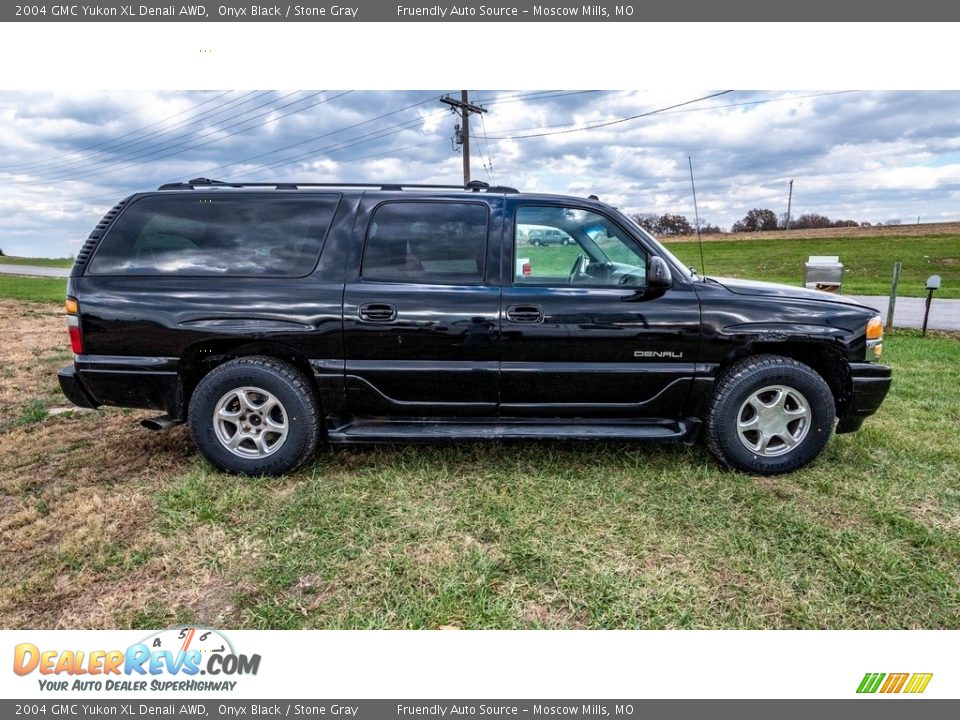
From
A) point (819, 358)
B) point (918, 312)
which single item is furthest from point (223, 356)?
point (918, 312)

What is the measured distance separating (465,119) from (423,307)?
17932 mm

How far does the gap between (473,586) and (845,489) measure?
7.78ft

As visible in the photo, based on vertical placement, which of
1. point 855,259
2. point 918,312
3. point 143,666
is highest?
point 855,259

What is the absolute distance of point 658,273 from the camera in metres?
3.15

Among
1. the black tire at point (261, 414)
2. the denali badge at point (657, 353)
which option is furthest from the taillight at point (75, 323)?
the denali badge at point (657, 353)

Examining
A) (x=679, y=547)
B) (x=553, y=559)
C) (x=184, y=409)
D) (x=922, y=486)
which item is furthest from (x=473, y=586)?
(x=922, y=486)

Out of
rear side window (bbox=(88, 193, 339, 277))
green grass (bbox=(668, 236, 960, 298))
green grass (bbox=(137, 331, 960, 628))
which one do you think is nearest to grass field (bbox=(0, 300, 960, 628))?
green grass (bbox=(137, 331, 960, 628))

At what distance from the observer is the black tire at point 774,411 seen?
3305mm

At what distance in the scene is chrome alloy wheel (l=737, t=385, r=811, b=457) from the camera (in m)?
3.36

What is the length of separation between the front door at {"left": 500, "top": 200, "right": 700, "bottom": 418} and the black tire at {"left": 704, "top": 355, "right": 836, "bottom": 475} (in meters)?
Result: 0.26

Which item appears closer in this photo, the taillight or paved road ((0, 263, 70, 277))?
the taillight

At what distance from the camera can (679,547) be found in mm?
2615

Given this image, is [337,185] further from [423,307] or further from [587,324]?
[587,324]

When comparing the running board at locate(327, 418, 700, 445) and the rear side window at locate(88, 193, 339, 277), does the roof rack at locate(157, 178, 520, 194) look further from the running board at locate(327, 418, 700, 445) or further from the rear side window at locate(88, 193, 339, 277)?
the running board at locate(327, 418, 700, 445)
